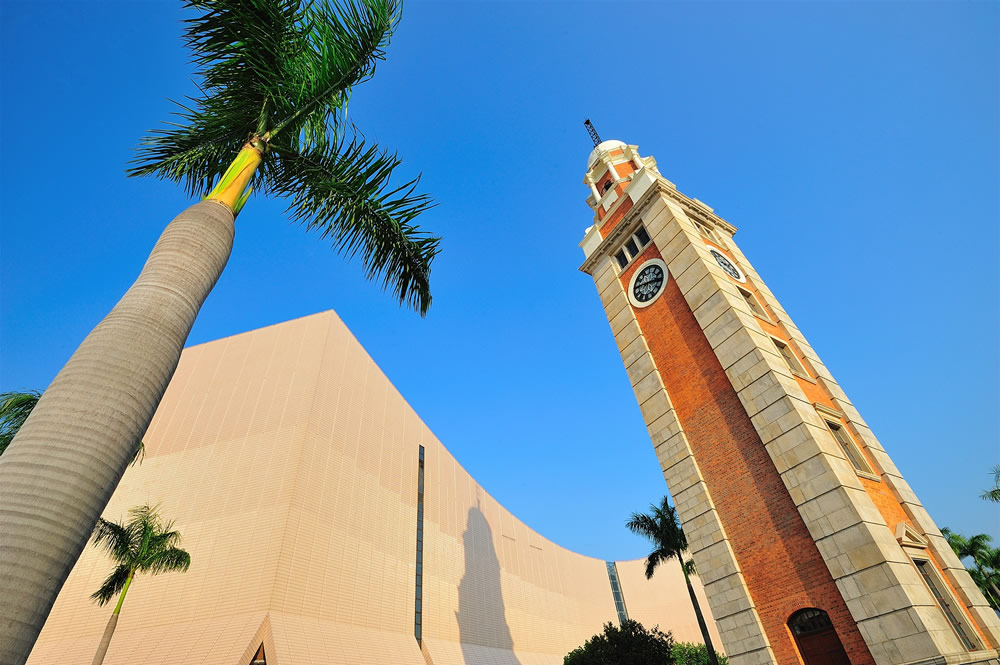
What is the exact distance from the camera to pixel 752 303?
1825 cm

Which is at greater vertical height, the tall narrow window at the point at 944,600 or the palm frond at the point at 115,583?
the palm frond at the point at 115,583

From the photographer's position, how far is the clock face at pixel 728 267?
1891 cm

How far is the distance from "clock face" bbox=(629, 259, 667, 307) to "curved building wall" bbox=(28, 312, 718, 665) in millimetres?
17014

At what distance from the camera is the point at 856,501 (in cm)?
1199

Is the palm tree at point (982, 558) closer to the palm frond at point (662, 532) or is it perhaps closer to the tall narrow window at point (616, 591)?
the palm frond at point (662, 532)

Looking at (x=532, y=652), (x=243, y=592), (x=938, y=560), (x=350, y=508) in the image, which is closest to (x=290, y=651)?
(x=243, y=592)

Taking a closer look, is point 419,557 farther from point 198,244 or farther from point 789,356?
point 198,244

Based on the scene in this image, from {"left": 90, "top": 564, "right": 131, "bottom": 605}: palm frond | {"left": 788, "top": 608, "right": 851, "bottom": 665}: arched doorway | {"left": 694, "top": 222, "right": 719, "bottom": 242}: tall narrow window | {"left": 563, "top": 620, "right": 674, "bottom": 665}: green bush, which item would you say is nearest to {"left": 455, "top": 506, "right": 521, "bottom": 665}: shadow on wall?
{"left": 563, "top": 620, "right": 674, "bottom": 665}: green bush

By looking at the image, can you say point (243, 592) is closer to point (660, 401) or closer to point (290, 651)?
point (290, 651)

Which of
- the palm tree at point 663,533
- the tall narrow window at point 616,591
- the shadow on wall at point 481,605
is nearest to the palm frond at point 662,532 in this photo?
the palm tree at point 663,533

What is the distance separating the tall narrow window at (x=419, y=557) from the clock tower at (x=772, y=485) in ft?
62.5

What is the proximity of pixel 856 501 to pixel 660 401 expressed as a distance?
19.2 ft

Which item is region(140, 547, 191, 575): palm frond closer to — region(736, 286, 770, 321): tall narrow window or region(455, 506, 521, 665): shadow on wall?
region(455, 506, 521, 665): shadow on wall

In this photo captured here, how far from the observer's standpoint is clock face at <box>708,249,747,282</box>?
18.9 meters
